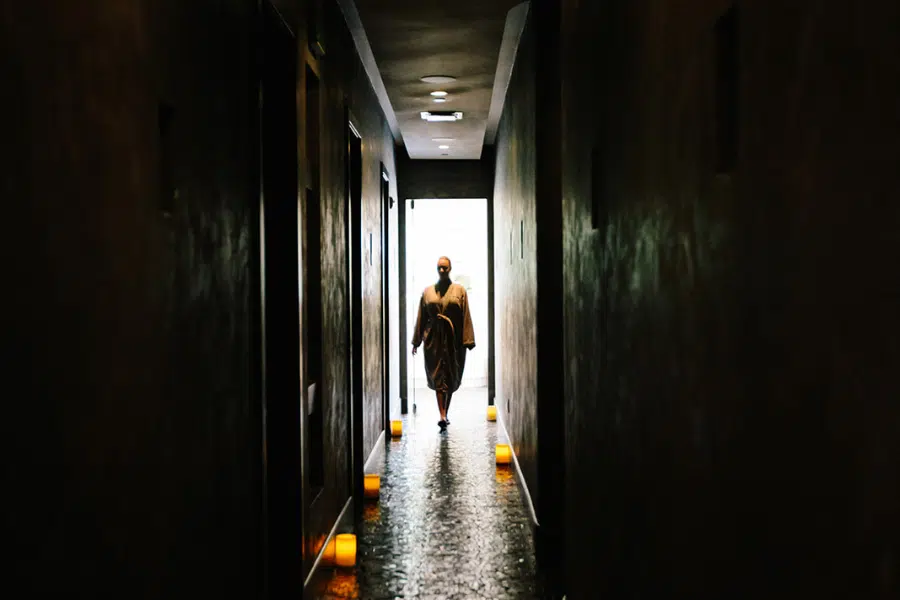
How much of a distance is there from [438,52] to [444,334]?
11.5 ft

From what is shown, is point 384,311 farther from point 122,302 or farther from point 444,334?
point 122,302

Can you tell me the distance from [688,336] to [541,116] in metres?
3.09

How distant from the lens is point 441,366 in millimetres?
8648

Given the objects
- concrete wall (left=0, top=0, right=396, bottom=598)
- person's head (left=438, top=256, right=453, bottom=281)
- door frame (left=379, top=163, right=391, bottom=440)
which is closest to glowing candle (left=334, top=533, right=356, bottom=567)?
concrete wall (left=0, top=0, right=396, bottom=598)

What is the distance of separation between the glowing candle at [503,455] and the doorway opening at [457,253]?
13.5 feet

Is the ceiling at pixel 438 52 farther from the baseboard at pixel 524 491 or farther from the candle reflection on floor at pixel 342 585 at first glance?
the candle reflection on floor at pixel 342 585

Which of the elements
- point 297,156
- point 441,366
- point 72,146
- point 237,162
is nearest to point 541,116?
point 297,156

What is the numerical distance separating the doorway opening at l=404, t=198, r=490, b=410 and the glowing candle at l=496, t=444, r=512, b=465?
4.11m

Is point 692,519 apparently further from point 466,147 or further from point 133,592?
point 466,147

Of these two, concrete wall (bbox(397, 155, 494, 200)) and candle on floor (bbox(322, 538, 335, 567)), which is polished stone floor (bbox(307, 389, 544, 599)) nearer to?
candle on floor (bbox(322, 538, 335, 567))

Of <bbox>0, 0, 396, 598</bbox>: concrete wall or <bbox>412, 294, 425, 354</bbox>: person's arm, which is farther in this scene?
<bbox>412, 294, 425, 354</bbox>: person's arm

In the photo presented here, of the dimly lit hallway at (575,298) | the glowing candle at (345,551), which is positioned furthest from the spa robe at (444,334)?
the dimly lit hallway at (575,298)

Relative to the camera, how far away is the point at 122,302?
1604 millimetres

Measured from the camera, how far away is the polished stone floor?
4000mm
